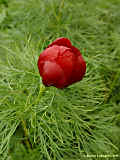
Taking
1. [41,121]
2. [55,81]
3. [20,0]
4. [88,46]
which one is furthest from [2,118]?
[20,0]

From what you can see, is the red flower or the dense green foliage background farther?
the dense green foliage background

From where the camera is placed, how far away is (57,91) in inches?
36.1

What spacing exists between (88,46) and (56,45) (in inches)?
26.1

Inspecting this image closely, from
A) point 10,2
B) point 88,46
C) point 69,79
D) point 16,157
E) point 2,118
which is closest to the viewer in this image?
point 69,79

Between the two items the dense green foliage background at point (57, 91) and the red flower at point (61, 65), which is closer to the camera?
the red flower at point (61, 65)

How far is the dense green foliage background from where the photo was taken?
3.06ft

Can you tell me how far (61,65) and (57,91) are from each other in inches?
8.2

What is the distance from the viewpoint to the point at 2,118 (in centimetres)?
93

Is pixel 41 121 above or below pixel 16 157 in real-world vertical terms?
above

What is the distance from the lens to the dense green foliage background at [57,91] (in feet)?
3.06

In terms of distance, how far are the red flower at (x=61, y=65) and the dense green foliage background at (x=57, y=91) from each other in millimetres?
146

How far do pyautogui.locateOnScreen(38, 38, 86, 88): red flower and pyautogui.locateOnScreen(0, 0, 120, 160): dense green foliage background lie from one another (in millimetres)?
146

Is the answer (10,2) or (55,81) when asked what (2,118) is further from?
(10,2)

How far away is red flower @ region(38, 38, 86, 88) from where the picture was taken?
727 millimetres
